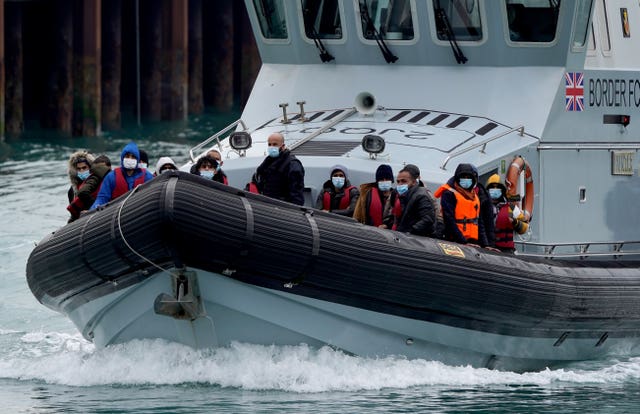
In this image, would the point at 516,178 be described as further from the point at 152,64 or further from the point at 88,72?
the point at 152,64

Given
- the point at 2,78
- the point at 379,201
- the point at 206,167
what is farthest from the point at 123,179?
the point at 2,78

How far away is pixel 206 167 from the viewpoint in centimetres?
1176

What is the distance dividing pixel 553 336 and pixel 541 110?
192cm

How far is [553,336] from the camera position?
12281 millimetres

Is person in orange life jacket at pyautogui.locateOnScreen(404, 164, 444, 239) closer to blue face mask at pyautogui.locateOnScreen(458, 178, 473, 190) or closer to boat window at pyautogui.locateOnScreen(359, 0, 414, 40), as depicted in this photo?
blue face mask at pyautogui.locateOnScreen(458, 178, 473, 190)

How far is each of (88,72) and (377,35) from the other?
55.0 feet

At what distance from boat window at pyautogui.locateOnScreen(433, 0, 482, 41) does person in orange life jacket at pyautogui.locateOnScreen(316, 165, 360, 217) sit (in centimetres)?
177

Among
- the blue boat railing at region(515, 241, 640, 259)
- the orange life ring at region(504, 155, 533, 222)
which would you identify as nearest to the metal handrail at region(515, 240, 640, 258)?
the blue boat railing at region(515, 241, 640, 259)

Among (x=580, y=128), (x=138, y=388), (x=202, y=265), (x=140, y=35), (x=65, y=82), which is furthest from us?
(x=140, y=35)

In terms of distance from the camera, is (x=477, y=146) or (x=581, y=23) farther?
(x=581, y=23)

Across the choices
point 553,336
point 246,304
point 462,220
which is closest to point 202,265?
point 246,304

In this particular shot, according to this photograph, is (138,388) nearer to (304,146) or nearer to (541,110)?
(304,146)

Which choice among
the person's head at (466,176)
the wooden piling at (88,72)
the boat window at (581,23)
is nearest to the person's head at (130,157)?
the person's head at (466,176)

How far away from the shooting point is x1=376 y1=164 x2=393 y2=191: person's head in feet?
38.8
